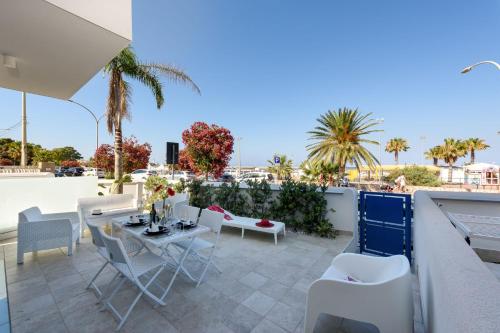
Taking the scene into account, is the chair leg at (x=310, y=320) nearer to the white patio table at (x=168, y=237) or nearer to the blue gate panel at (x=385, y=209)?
the white patio table at (x=168, y=237)

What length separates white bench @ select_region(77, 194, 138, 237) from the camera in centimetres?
480

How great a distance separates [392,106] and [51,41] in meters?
19.6

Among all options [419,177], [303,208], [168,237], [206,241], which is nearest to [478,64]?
[303,208]

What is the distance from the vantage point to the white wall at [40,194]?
4.83 metres

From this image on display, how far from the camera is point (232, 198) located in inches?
240

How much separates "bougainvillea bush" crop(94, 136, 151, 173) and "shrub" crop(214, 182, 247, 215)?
12472 millimetres

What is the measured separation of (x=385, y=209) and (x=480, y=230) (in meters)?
1.28

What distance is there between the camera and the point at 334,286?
1706 mm

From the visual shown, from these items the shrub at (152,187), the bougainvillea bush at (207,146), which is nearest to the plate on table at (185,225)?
the shrub at (152,187)

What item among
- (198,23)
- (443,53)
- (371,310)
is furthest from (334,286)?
(443,53)

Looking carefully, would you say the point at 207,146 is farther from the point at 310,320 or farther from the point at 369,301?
the point at 369,301

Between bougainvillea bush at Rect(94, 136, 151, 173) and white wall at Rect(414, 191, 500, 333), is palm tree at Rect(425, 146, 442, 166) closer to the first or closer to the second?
bougainvillea bush at Rect(94, 136, 151, 173)

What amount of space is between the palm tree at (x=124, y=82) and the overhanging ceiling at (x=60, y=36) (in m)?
3.26

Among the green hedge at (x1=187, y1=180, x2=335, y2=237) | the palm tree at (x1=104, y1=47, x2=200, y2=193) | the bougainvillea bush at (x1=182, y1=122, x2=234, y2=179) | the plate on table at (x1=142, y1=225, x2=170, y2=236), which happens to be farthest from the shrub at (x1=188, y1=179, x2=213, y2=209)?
the bougainvillea bush at (x1=182, y1=122, x2=234, y2=179)
